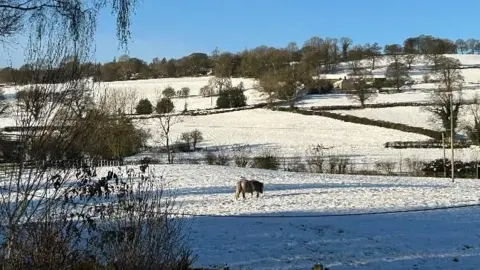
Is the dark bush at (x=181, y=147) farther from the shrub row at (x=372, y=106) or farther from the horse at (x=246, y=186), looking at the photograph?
the horse at (x=246, y=186)

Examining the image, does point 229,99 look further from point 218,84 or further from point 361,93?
point 361,93

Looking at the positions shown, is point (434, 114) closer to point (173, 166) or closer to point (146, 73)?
point (173, 166)

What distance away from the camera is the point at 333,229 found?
49.8ft

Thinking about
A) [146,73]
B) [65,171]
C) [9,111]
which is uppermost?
[146,73]

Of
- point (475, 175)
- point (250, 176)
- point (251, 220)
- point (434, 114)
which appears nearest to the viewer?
point (251, 220)

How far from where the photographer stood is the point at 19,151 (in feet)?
18.4

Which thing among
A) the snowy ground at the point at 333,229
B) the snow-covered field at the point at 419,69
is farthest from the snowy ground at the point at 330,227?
the snow-covered field at the point at 419,69

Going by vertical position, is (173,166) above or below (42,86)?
below

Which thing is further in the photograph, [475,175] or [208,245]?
[475,175]

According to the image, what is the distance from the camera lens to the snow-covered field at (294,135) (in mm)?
47594

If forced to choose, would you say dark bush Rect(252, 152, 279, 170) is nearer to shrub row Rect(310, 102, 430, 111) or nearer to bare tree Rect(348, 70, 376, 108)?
shrub row Rect(310, 102, 430, 111)

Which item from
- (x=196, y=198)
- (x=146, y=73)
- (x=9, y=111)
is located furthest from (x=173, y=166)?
(x=146, y=73)

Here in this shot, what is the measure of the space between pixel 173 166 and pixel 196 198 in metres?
12.2

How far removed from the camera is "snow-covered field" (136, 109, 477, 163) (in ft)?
156
